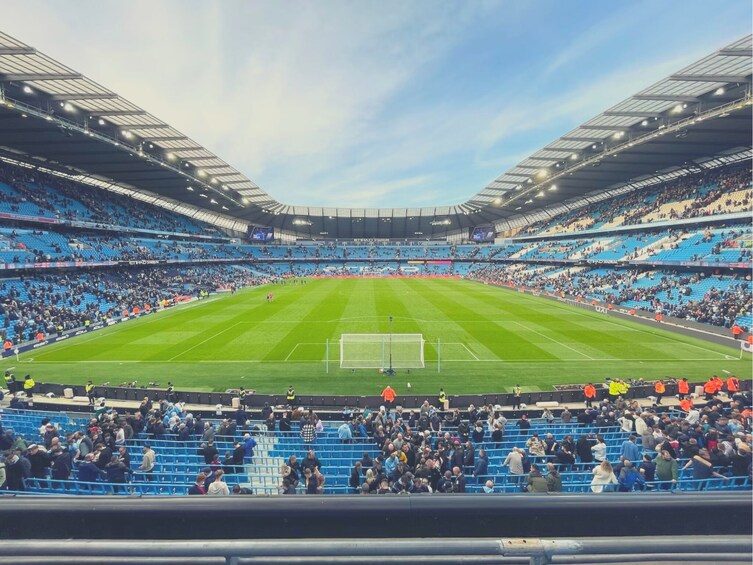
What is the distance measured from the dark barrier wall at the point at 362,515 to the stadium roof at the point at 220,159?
33.4 meters

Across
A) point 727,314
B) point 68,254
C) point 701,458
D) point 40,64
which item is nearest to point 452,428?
point 701,458

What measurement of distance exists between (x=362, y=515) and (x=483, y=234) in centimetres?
11655

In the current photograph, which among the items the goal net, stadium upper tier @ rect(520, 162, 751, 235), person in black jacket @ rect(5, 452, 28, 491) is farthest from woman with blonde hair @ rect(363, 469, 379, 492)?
stadium upper tier @ rect(520, 162, 751, 235)

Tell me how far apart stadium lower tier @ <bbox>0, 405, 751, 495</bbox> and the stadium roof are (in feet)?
90.6

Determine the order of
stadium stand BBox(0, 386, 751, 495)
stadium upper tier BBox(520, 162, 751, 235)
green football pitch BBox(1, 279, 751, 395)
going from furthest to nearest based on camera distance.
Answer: stadium upper tier BBox(520, 162, 751, 235) < green football pitch BBox(1, 279, 751, 395) < stadium stand BBox(0, 386, 751, 495)

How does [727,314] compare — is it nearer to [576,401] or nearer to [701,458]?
[576,401]

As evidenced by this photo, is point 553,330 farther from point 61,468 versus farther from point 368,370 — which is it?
point 61,468

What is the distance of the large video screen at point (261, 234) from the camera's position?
353 feet

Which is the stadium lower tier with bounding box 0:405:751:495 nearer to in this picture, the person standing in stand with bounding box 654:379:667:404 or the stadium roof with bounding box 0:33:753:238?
the person standing in stand with bounding box 654:379:667:404

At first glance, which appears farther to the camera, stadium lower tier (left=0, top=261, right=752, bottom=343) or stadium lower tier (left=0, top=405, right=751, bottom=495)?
stadium lower tier (left=0, top=261, right=752, bottom=343)

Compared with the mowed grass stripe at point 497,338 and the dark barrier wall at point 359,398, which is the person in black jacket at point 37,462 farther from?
the mowed grass stripe at point 497,338

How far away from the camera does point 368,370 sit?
2297cm

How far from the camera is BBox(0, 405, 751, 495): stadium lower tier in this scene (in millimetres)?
8320

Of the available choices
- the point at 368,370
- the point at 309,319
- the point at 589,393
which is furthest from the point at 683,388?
the point at 309,319
